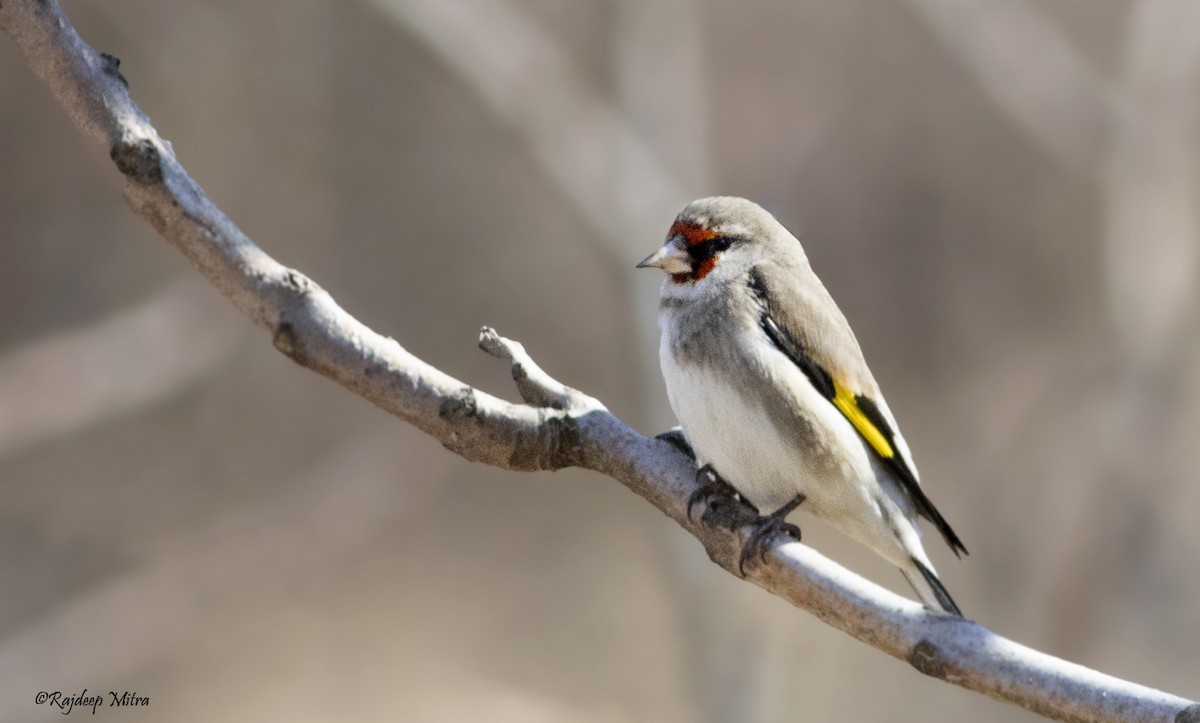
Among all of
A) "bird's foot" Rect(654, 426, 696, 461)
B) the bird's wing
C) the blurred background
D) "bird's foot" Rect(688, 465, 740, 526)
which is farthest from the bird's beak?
Answer: the blurred background

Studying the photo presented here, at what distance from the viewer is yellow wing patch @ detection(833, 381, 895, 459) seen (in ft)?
11.6

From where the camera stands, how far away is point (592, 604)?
10117 mm

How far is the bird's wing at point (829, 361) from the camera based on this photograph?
3500 millimetres

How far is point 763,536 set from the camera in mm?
2660

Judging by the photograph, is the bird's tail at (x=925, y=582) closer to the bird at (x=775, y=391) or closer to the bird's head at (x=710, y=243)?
the bird at (x=775, y=391)

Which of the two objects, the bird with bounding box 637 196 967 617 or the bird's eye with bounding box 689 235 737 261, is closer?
the bird with bounding box 637 196 967 617

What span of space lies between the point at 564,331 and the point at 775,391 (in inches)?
323

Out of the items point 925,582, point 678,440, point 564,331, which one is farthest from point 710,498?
point 564,331

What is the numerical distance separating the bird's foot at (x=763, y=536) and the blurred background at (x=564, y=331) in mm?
3949

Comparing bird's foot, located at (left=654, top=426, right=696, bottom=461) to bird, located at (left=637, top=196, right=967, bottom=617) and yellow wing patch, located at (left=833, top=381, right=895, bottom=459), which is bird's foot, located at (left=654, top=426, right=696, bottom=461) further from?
yellow wing patch, located at (left=833, top=381, right=895, bottom=459)

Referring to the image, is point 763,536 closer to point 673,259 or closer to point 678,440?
point 678,440
